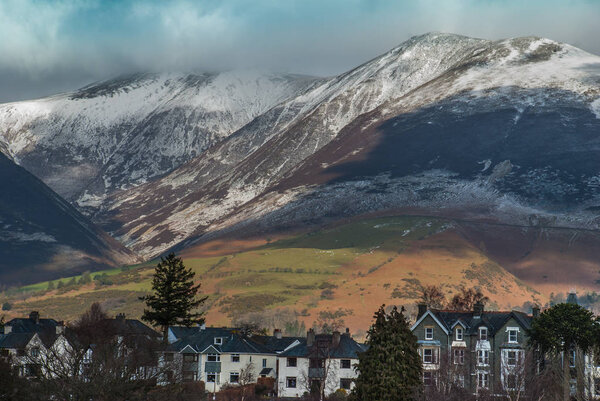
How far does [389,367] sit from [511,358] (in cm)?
2607

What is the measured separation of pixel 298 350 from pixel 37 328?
1248 inches

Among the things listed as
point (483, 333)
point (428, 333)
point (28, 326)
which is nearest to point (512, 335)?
point (483, 333)

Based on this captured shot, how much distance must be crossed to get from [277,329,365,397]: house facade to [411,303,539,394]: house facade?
10.3 m


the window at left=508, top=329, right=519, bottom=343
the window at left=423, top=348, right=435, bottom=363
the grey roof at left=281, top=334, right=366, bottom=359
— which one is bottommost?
the window at left=423, top=348, right=435, bottom=363

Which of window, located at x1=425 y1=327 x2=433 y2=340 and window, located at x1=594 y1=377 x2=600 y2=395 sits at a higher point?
window, located at x1=425 y1=327 x2=433 y2=340

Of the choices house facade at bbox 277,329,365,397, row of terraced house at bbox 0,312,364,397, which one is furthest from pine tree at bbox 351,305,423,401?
house facade at bbox 277,329,365,397

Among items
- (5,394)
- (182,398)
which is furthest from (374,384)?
(5,394)

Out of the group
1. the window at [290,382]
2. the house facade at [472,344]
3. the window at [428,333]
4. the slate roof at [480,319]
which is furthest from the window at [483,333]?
the window at [290,382]

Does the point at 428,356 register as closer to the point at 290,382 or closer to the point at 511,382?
the point at 511,382

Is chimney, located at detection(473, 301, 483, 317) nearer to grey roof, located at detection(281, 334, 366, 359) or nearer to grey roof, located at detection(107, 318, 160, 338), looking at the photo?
grey roof, located at detection(281, 334, 366, 359)

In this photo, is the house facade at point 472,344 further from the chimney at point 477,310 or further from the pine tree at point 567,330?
the pine tree at point 567,330

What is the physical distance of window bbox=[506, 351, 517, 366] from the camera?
352ft

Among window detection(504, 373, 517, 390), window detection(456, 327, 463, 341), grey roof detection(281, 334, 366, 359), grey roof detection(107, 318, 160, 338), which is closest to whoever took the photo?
window detection(504, 373, 517, 390)

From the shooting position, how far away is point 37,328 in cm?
12738
